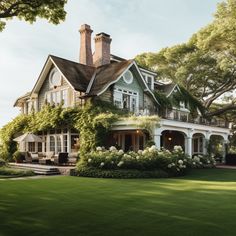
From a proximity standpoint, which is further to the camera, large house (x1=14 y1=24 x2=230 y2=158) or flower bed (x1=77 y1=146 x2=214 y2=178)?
large house (x1=14 y1=24 x2=230 y2=158)

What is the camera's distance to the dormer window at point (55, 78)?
84.7 ft

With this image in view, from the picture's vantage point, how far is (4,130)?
30.0 metres

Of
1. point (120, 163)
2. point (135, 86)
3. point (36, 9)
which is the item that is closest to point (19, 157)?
point (135, 86)

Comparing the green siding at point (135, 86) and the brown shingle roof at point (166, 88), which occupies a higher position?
the brown shingle roof at point (166, 88)

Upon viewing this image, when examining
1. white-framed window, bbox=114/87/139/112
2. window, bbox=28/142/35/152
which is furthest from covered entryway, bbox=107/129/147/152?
window, bbox=28/142/35/152

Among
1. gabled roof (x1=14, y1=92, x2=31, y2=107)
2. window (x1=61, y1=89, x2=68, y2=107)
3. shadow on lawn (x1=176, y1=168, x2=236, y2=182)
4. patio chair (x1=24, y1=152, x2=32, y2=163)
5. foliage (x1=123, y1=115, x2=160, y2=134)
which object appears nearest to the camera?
shadow on lawn (x1=176, y1=168, x2=236, y2=182)

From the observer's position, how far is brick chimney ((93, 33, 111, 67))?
2888cm

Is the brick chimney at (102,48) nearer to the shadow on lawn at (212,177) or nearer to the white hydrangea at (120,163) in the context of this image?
the white hydrangea at (120,163)

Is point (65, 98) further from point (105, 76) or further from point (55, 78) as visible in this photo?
point (105, 76)

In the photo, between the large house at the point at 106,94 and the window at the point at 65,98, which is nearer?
the large house at the point at 106,94

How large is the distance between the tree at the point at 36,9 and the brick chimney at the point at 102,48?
1714cm

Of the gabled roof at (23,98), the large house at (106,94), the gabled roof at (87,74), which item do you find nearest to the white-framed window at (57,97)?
the large house at (106,94)

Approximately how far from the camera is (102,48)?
94.9 feet

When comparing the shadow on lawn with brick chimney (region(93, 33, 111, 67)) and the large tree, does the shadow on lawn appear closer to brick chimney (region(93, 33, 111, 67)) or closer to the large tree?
brick chimney (region(93, 33, 111, 67))
